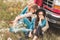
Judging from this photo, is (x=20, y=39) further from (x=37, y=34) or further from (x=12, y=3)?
(x=12, y=3)

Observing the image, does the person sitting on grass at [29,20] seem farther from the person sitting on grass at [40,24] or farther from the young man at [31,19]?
the person sitting on grass at [40,24]

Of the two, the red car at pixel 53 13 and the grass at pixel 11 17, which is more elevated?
the red car at pixel 53 13

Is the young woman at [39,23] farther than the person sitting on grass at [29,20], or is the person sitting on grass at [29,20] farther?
the person sitting on grass at [29,20]

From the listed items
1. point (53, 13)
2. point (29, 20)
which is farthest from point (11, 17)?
point (53, 13)

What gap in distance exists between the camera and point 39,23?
19.5ft

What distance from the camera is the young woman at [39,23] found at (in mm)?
5852

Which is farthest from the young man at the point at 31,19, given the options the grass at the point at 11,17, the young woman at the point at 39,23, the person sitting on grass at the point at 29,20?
the grass at the point at 11,17

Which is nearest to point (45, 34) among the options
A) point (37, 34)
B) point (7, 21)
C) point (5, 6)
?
point (37, 34)

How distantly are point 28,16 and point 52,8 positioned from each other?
0.61 meters

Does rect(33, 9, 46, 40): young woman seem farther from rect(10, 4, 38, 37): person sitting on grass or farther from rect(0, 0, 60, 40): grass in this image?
rect(0, 0, 60, 40): grass

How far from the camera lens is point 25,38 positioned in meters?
5.99

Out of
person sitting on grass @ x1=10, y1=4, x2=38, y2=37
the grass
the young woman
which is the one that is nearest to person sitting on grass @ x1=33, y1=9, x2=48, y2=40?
the young woman

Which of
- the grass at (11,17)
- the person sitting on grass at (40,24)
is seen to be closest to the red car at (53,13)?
the person sitting on grass at (40,24)

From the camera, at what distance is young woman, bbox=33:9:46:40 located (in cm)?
585
